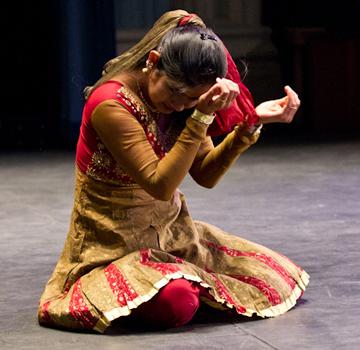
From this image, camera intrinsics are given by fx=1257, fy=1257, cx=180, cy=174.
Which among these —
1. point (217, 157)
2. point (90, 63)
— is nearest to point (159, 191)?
point (217, 157)

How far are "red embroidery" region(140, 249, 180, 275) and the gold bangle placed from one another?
370 mm

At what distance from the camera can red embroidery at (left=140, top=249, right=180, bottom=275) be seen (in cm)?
303

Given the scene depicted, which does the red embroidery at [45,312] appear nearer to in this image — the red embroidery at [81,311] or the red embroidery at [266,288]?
the red embroidery at [81,311]

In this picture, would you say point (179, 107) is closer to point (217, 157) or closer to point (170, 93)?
point (170, 93)

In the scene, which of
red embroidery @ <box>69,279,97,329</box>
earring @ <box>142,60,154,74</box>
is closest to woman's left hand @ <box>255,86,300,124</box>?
earring @ <box>142,60,154,74</box>

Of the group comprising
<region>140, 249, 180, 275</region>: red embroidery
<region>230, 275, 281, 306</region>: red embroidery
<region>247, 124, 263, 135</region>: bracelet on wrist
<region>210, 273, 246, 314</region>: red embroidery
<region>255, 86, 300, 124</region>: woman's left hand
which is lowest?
<region>230, 275, 281, 306</region>: red embroidery

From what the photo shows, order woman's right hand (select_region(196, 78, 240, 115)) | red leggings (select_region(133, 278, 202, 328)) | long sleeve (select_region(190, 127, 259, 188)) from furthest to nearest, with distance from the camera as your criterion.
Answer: long sleeve (select_region(190, 127, 259, 188)) < red leggings (select_region(133, 278, 202, 328)) < woman's right hand (select_region(196, 78, 240, 115))

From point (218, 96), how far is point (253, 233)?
1577 millimetres

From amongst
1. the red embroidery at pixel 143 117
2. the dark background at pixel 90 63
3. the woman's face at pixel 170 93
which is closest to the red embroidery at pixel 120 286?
the red embroidery at pixel 143 117

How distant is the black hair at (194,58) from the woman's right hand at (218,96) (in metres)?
0.04

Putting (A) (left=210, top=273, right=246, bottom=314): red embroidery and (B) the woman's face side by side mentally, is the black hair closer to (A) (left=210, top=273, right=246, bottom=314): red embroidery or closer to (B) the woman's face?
(B) the woman's face

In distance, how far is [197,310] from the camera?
3217 millimetres

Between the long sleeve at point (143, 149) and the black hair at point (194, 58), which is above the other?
the black hair at point (194, 58)

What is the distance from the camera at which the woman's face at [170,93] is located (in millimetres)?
2957
